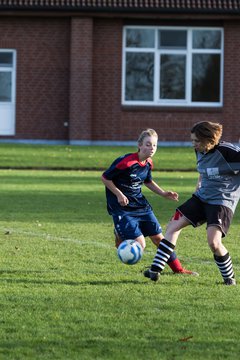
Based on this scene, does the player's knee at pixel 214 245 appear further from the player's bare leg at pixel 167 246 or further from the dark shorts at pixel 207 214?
the player's bare leg at pixel 167 246

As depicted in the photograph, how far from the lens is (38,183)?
2406cm

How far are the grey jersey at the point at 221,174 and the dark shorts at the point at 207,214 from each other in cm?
6

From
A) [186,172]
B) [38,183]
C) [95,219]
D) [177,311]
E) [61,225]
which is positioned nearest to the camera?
[177,311]

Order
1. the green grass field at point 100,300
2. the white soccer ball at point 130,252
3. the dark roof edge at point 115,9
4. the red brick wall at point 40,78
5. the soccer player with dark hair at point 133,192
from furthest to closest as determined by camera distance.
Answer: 1. the red brick wall at point 40,78
2. the dark roof edge at point 115,9
3. the soccer player with dark hair at point 133,192
4. the white soccer ball at point 130,252
5. the green grass field at point 100,300

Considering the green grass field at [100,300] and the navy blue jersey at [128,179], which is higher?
the navy blue jersey at [128,179]

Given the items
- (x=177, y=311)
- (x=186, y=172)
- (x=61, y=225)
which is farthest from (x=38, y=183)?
(x=177, y=311)

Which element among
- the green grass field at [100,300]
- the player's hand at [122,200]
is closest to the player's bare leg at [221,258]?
the green grass field at [100,300]

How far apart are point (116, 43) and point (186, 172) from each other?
777 centimetres

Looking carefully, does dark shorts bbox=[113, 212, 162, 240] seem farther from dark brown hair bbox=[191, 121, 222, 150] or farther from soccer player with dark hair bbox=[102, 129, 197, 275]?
dark brown hair bbox=[191, 121, 222, 150]

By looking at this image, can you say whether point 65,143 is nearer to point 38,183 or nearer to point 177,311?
point 38,183

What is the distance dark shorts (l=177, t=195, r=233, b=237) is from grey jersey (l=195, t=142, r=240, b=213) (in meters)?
0.06

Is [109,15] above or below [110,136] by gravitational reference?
above

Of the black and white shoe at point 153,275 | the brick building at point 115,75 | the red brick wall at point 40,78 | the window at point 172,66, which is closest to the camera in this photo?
the black and white shoe at point 153,275

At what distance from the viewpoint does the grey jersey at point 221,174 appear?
406 inches
